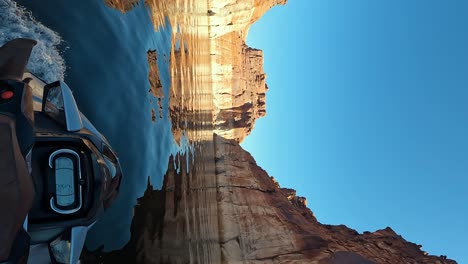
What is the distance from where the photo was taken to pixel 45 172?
2.37 metres

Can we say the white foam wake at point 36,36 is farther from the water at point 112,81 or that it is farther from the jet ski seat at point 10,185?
the jet ski seat at point 10,185

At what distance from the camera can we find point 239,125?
2959 centimetres

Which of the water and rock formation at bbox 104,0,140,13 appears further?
rock formation at bbox 104,0,140,13

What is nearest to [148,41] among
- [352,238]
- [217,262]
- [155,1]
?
[155,1]

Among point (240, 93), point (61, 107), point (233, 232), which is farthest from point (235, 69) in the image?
point (61, 107)

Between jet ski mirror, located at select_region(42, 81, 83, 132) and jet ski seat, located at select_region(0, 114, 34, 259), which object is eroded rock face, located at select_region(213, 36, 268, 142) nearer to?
jet ski mirror, located at select_region(42, 81, 83, 132)

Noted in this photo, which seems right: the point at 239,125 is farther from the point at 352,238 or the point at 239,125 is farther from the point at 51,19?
the point at 51,19

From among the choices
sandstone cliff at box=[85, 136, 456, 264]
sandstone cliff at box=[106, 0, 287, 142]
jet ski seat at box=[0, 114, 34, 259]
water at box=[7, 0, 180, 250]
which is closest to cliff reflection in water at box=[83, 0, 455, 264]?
sandstone cliff at box=[85, 136, 456, 264]

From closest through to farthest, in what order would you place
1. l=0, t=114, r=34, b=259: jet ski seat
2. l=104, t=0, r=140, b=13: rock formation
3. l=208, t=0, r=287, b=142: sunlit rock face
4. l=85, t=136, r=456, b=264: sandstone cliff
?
l=0, t=114, r=34, b=259: jet ski seat < l=85, t=136, r=456, b=264: sandstone cliff < l=104, t=0, r=140, b=13: rock formation < l=208, t=0, r=287, b=142: sunlit rock face

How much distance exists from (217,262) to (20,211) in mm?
8897

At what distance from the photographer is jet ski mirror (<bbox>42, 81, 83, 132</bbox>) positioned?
9.60ft

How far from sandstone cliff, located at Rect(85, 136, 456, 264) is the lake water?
1.28ft

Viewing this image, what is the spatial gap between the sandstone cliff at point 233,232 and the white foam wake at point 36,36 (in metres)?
2.46

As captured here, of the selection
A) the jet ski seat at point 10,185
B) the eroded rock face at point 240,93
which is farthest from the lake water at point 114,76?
the eroded rock face at point 240,93
